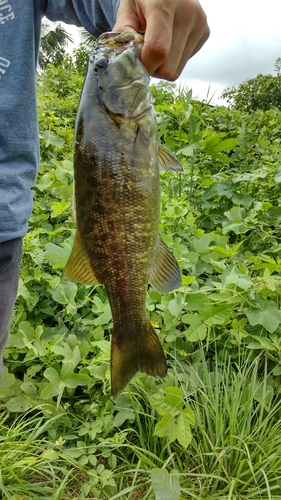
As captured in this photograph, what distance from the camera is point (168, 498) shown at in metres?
1.68

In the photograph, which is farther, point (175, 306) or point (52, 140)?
point (52, 140)

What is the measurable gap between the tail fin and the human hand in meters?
0.78

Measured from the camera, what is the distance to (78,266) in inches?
49.6

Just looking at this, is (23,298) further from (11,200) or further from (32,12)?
(32,12)

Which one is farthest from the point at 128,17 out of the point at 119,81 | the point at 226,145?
the point at 226,145

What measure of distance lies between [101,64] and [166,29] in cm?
27

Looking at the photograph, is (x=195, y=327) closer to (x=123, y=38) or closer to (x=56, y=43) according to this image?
(x=123, y=38)

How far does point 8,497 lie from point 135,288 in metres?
1.23

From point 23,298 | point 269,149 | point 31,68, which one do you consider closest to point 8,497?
point 23,298

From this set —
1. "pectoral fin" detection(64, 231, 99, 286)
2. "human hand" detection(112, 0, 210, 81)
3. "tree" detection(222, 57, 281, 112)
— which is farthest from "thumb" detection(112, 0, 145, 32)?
"tree" detection(222, 57, 281, 112)

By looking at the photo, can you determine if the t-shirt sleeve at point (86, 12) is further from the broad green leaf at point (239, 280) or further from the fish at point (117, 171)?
the broad green leaf at point (239, 280)

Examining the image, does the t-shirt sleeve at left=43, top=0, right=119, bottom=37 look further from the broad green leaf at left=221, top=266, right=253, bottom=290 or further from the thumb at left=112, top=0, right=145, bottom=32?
the broad green leaf at left=221, top=266, right=253, bottom=290

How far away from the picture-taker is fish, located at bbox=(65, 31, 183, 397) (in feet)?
3.76

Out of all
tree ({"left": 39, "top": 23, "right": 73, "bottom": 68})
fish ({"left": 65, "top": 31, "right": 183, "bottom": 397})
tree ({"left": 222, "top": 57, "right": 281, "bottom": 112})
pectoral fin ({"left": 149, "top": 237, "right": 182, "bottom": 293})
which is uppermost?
tree ({"left": 39, "top": 23, "right": 73, "bottom": 68})
